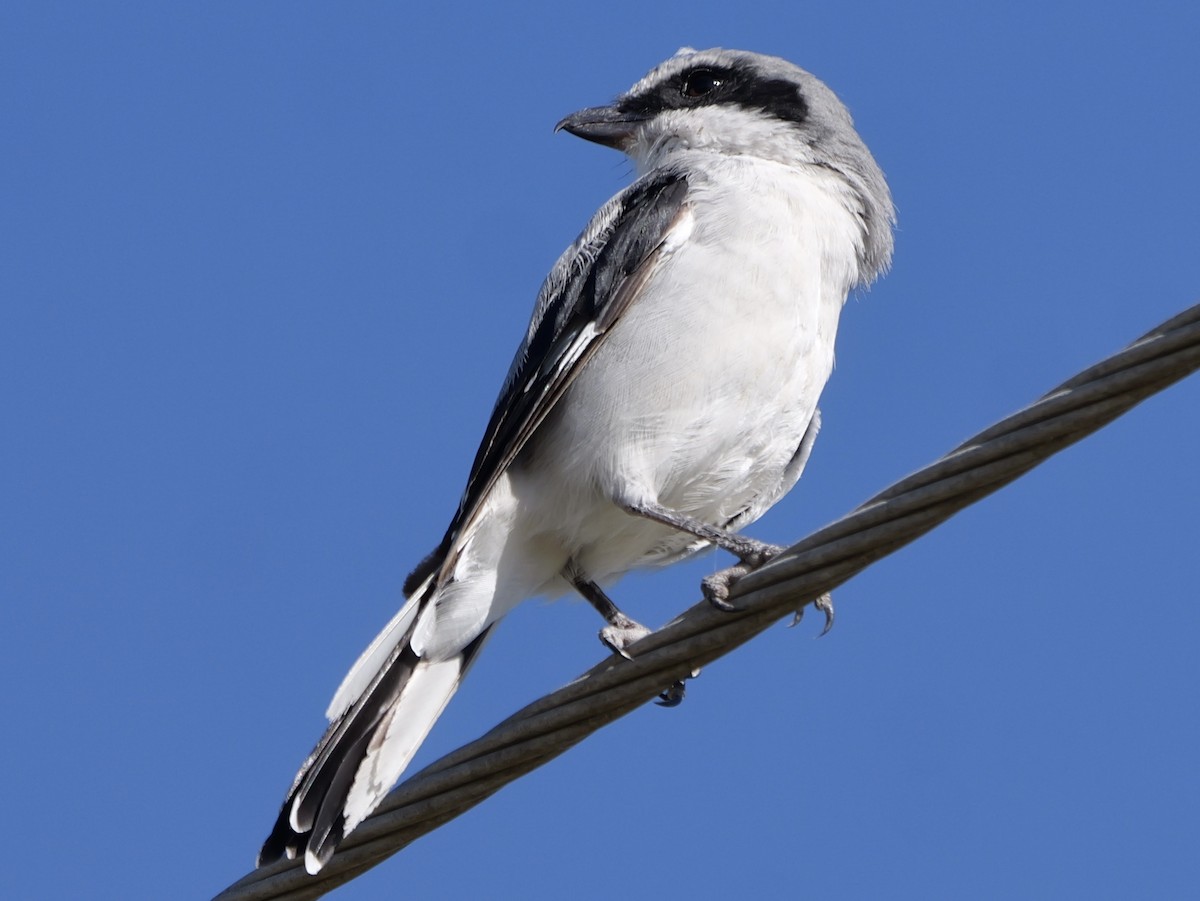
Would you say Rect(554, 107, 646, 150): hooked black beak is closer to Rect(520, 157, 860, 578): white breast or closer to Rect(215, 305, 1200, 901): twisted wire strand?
Rect(520, 157, 860, 578): white breast

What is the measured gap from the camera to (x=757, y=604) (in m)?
3.47

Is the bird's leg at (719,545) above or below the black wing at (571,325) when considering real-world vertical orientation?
below

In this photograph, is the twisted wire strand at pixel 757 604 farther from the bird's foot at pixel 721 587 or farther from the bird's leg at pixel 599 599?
the bird's leg at pixel 599 599

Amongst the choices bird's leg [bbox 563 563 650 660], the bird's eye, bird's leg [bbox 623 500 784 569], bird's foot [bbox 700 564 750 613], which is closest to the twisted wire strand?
bird's foot [bbox 700 564 750 613]

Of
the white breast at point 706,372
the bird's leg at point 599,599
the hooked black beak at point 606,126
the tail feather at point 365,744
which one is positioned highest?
the hooked black beak at point 606,126

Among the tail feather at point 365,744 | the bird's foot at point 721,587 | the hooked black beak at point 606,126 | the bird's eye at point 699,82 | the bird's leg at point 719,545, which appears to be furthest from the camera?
the hooked black beak at point 606,126

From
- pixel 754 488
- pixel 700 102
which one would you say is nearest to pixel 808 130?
pixel 700 102

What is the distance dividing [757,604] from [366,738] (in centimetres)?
160

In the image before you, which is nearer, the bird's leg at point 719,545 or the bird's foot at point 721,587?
the bird's foot at point 721,587

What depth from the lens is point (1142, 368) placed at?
9.43 ft

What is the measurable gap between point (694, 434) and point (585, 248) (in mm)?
929

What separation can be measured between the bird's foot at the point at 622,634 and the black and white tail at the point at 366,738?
504mm

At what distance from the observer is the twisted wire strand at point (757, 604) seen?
293 centimetres

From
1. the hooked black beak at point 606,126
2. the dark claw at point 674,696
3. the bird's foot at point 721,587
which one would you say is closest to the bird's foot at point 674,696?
the dark claw at point 674,696
